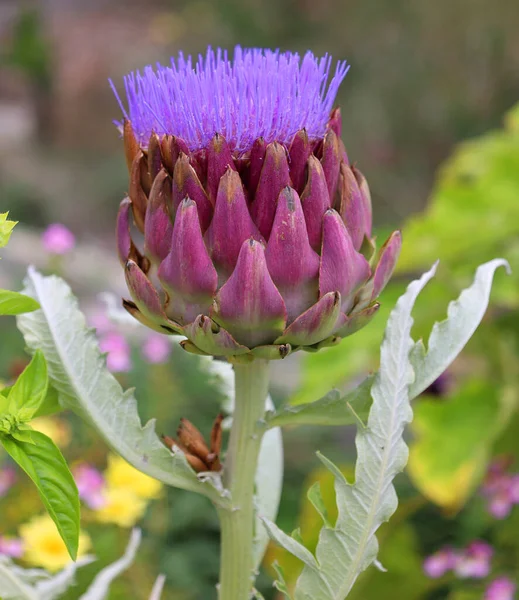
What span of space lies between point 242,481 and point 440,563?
60 centimetres

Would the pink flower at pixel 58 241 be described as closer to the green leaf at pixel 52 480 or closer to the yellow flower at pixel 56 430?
the yellow flower at pixel 56 430

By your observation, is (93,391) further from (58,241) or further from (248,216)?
(58,241)

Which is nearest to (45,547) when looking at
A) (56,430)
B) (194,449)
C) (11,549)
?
(11,549)

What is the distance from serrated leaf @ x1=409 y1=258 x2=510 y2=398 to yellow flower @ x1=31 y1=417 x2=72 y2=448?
0.65m

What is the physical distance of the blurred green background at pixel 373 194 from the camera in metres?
1.15

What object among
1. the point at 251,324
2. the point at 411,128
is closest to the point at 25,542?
the point at 251,324

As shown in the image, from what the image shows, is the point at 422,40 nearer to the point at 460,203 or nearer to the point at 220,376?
the point at 460,203

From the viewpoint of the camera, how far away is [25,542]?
876 mm

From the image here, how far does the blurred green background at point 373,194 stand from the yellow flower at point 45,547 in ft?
0.34

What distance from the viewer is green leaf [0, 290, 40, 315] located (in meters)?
0.45

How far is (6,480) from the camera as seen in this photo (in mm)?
1049

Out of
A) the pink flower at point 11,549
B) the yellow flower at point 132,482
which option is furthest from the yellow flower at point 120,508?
the pink flower at point 11,549

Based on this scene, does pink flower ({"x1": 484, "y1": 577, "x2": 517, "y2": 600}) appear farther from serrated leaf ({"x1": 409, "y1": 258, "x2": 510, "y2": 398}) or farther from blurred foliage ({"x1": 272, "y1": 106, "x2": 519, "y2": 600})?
serrated leaf ({"x1": 409, "y1": 258, "x2": 510, "y2": 398})

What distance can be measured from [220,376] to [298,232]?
209mm
